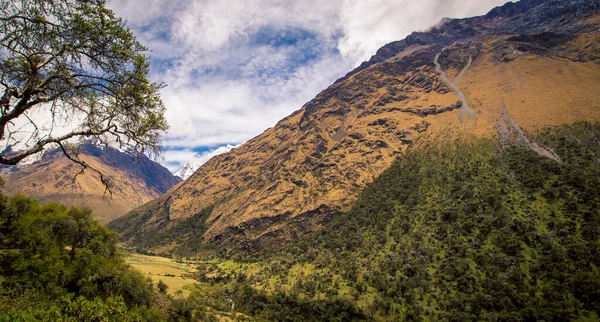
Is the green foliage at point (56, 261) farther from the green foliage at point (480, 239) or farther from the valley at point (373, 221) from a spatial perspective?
the green foliage at point (480, 239)

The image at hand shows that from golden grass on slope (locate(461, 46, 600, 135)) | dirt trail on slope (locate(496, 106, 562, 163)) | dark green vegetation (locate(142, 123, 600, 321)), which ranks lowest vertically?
dark green vegetation (locate(142, 123, 600, 321))

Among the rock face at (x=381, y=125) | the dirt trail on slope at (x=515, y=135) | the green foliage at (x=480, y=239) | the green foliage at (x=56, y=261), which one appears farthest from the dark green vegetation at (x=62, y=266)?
the dirt trail on slope at (x=515, y=135)

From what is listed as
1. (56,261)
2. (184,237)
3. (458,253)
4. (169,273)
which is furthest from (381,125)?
(56,261)

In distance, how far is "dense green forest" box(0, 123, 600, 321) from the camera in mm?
26812

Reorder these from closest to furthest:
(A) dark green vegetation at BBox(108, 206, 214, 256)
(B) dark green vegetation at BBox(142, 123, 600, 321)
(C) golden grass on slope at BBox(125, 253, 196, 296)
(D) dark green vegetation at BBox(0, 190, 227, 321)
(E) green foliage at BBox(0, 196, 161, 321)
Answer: (D) dark green vegetation at BBox(0, 190, 227, 321), (E) green foliage at BBox(0, 196, 161, 321), (B) dark green vegetation at BBox(142, 123, 600, 321), (C) golden grass on slope at BBox(125, 253, 196, 296), (A) dark green vegetation at BBox(108, 206, 214, 256)

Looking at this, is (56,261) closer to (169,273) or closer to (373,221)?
(169,273)

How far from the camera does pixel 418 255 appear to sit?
73.8m

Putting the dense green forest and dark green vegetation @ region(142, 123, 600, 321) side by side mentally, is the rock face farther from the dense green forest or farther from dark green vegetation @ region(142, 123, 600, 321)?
dark green vegetation @ region(142, 123, 600, 321)

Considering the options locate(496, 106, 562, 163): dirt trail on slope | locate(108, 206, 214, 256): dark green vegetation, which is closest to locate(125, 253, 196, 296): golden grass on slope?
locate(108, 206, 214, 256): dark green vegetation

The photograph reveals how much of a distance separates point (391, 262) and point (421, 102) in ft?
419

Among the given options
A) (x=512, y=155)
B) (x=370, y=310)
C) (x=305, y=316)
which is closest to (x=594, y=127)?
(x=512, y=155)

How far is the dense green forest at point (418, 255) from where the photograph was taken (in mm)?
26812

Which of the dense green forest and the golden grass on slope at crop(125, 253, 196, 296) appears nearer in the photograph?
the dense green forest

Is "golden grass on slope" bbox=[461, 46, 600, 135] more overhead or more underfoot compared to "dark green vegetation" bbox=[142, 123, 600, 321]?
more overhead
